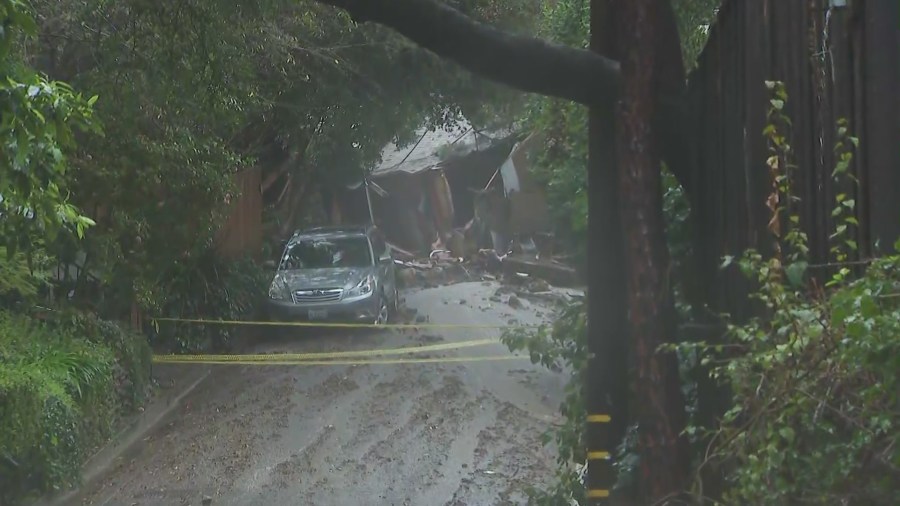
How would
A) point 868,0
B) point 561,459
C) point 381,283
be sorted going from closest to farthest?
point 868,0 < point 561,459 < point 381,283

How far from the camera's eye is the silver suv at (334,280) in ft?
62.2

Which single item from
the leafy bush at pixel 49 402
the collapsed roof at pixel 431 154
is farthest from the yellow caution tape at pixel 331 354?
the collapsed roof at pixel 431 154

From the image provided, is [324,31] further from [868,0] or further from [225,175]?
[868,0]

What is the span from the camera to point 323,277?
64.0 feet

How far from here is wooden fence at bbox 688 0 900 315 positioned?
13.7ft

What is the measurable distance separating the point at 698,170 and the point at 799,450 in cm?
223

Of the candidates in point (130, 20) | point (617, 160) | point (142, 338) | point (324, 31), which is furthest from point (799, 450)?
point (324, 31)

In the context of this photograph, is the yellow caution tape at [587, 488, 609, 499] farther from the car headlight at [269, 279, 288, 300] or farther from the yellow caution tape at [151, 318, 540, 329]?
the car headlight at [269, 279, 288, 300]

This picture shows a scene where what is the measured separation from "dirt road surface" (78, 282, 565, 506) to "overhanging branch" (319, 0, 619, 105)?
3526 millimetres

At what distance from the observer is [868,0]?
4.20 m

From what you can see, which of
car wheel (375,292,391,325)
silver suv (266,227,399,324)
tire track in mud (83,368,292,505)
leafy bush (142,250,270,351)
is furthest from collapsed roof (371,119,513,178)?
tire track in mud (83,368,292,505)

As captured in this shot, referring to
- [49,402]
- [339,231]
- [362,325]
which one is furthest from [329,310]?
[49,402]

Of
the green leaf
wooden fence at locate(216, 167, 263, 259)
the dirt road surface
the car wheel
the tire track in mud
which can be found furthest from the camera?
wooden fence at locate(216, 167, 263, 259)

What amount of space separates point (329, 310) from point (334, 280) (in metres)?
0.64
